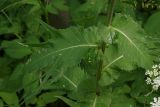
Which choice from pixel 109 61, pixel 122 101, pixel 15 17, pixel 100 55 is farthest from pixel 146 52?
pixel 15 17

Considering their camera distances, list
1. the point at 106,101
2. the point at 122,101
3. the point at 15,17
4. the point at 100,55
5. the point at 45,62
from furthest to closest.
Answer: the point at 15,17
the point at 122,101
the point at 106,101
the point at 100,55
the point at 45,62

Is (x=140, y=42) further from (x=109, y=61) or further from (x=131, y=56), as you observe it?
(x=109, y=61)

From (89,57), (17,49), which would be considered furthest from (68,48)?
(17,49)

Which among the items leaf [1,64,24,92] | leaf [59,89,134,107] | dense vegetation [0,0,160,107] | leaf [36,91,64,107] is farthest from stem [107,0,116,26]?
leaf [1,64,24,92]

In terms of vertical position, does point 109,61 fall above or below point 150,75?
above

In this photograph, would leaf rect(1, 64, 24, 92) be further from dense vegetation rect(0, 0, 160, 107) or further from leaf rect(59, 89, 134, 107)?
leaf rect(59, 89, 134, 107)

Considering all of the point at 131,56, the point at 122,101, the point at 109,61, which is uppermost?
the point at 131,56

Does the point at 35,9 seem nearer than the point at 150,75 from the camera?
No

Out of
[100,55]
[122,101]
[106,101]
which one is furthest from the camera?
[122,101]

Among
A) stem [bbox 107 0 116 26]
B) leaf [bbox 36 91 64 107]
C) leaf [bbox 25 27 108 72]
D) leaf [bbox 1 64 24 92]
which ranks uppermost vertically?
stem [bbox 107 0 116 26]
